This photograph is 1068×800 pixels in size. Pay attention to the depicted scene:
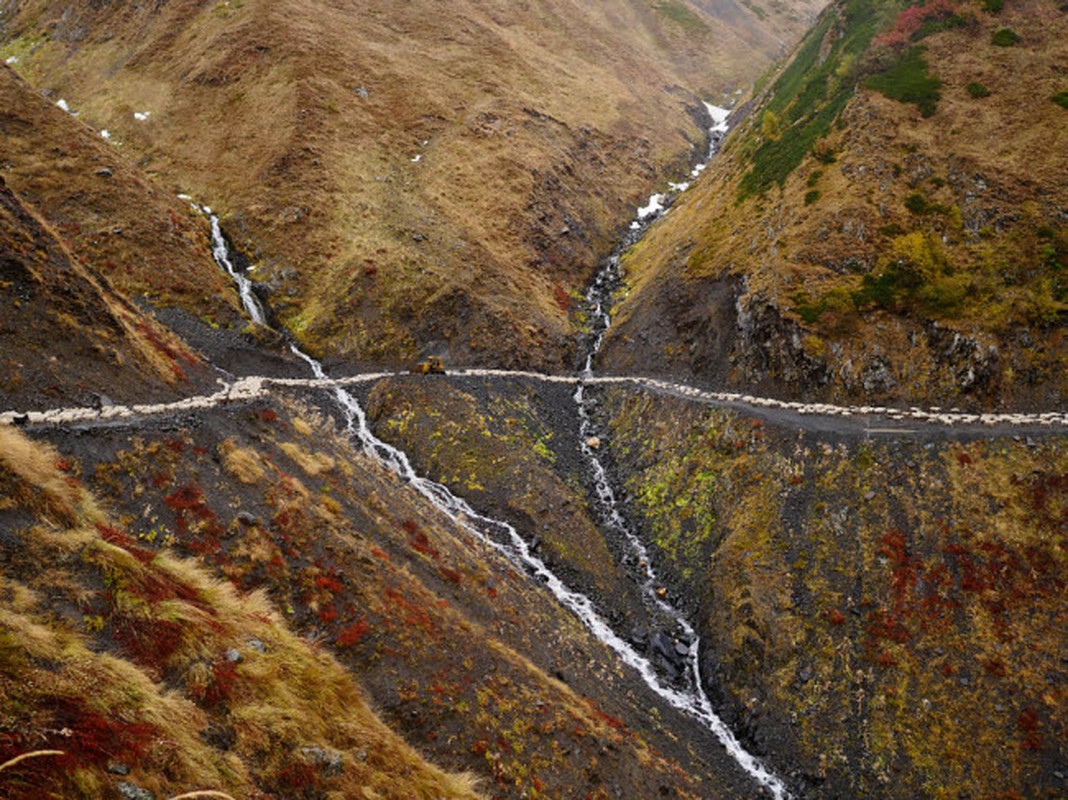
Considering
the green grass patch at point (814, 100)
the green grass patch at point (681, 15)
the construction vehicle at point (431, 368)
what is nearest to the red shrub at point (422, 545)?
the construction vehicle at point (431, 368)

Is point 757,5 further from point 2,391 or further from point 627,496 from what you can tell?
point 2,391

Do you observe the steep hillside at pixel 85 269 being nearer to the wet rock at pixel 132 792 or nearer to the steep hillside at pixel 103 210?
the steep hillside at pixel 103 210

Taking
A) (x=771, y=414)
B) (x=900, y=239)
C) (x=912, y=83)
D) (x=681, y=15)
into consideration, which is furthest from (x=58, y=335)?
(x=681, y=15)

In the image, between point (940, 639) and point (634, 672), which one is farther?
point (634, 672)

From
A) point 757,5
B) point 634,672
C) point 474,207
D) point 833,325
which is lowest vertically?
point 634,672

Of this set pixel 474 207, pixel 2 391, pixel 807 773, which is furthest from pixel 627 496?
pixel 474 207

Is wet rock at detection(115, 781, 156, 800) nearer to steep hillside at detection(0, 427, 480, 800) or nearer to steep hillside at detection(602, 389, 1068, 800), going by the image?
steep hillside at detection(0, 427, 480, 800)

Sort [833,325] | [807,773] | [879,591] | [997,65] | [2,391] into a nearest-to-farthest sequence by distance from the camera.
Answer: [2,391] < [807,773] < [879,591] < [833,325] < [997,65]

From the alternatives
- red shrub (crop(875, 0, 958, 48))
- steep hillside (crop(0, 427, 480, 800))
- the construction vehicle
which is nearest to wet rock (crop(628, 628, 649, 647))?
steep hillside (crop(0, 427, 480, 800))
